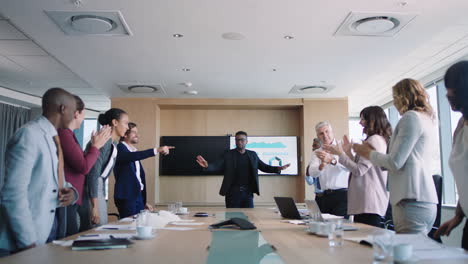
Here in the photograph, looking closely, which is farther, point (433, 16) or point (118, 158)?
point (433, 16)

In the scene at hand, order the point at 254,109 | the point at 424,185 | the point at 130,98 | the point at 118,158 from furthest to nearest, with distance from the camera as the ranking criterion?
the point at 254,109 < the point at 130,98 < the point at 118,158 < the point at 424,185

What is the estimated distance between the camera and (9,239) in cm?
176

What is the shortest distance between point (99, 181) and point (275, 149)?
5.67 metres

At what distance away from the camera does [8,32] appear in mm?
4715

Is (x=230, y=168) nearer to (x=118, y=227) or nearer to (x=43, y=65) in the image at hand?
(x=118, y=227)

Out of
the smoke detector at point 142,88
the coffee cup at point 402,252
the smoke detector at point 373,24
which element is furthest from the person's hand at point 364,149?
the smoke detector at point 142,88

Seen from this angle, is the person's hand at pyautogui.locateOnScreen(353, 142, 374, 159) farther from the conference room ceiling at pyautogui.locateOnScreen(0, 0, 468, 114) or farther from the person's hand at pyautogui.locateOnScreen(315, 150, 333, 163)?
the conference room ceiling at pyautogui.locateOnScreen(0, 0, 468, 114)

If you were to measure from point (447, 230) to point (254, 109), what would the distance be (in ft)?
23.0

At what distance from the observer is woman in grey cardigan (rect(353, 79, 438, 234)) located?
200 cm

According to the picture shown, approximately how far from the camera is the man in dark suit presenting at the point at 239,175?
186 inches

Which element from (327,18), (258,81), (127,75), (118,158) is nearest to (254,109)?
(258,81)

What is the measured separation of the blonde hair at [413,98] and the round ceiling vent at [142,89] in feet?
17.9

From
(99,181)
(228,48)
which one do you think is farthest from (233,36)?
(99,181)

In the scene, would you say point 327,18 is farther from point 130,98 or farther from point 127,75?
point 130,98
